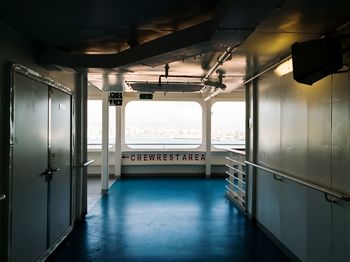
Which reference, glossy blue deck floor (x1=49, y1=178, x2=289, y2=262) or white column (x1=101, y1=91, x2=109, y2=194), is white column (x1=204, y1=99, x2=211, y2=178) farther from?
white column (x1=101, y1=91, x2=109, y2=194)

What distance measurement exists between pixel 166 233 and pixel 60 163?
1618 millimetres

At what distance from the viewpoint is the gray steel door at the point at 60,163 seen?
330 cm

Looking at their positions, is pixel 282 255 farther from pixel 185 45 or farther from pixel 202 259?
pixel 185 45

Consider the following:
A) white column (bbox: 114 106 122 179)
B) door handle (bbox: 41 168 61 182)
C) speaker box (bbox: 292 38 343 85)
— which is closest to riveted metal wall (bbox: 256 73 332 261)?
speaker box (bbox: 292 38 343 85)

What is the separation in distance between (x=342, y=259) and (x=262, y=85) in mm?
2472

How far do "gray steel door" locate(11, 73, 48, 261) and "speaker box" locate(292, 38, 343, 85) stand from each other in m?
2.30

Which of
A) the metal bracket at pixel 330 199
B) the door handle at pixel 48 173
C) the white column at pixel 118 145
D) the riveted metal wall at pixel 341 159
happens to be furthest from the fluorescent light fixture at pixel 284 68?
the white column at pixel 118 145

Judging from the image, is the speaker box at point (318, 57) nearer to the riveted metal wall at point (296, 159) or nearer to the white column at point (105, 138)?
the riveted metal wall at point (296, 159)

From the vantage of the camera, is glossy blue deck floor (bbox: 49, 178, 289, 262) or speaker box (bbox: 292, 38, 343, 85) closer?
speaker box (bbox: 292, 38, 343, 85)

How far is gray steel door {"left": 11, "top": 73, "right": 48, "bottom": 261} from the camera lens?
8.23ft

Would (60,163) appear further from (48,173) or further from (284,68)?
(284,68)

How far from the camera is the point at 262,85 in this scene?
4.14 meters

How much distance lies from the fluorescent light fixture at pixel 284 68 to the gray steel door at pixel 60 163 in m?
2.58

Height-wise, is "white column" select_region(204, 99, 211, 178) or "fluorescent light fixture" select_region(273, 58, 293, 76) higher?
"fluorescent light fixture" select_region(273, 58, 293, 76)
